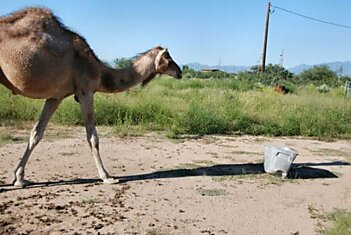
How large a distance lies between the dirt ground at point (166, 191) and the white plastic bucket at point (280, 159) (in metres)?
0.25

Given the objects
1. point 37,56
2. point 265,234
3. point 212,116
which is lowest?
point 265,234

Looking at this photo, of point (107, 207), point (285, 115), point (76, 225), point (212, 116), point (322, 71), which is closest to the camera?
point (76, 225)

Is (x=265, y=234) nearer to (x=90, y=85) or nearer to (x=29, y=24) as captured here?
(x=90, y=85)

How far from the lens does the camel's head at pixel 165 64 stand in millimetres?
8188

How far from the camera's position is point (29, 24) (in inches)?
257

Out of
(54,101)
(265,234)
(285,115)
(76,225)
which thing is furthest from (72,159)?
(285,115)

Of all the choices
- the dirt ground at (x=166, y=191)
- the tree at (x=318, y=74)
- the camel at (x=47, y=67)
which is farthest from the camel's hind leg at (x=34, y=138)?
the tree at (x=318, y=74)

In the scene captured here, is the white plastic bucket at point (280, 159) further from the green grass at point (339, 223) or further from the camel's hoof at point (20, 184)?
the camel's hoof at point (20, 184)

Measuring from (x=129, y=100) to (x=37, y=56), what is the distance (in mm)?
8288

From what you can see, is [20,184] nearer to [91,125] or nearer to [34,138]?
[34,138]

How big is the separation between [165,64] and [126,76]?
74 cm

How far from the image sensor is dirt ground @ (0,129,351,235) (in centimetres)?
564

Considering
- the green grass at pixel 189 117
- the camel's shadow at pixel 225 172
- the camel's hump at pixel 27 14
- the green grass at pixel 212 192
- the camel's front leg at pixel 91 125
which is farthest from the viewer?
the green grass at pixel 189 117

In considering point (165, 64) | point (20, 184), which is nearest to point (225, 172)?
point (165, 64)
